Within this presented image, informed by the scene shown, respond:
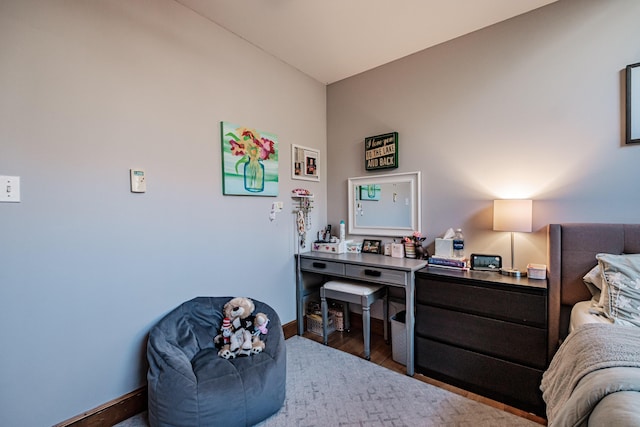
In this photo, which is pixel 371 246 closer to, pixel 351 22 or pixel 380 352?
pixel 380 352

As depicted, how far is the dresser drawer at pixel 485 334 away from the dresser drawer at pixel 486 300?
0.04 m

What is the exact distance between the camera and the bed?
90 centimetres

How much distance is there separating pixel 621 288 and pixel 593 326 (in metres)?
0.37

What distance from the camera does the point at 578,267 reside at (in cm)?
172

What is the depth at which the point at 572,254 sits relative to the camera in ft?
5.73

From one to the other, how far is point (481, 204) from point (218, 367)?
217 cm

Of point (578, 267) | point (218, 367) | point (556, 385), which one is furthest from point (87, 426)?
point (578, 267)

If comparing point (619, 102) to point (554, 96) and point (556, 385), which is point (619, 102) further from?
point (556, 385)

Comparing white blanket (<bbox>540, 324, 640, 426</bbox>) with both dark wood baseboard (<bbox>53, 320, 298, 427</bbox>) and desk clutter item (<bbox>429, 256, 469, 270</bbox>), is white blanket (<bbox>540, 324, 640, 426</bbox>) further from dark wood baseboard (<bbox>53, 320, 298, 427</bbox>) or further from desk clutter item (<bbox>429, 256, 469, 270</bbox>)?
dark wood baseboard (<bbox>53, 320, 298, 427</bbox>)

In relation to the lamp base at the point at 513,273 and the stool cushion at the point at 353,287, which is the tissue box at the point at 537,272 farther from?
the stool cushion at the point at 353,287

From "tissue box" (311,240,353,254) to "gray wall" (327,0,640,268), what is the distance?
0.77 metres

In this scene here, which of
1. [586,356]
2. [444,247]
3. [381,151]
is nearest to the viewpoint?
[586,356]

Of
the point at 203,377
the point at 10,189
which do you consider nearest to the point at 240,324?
the point at 203,377

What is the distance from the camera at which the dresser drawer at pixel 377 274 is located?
208cm
